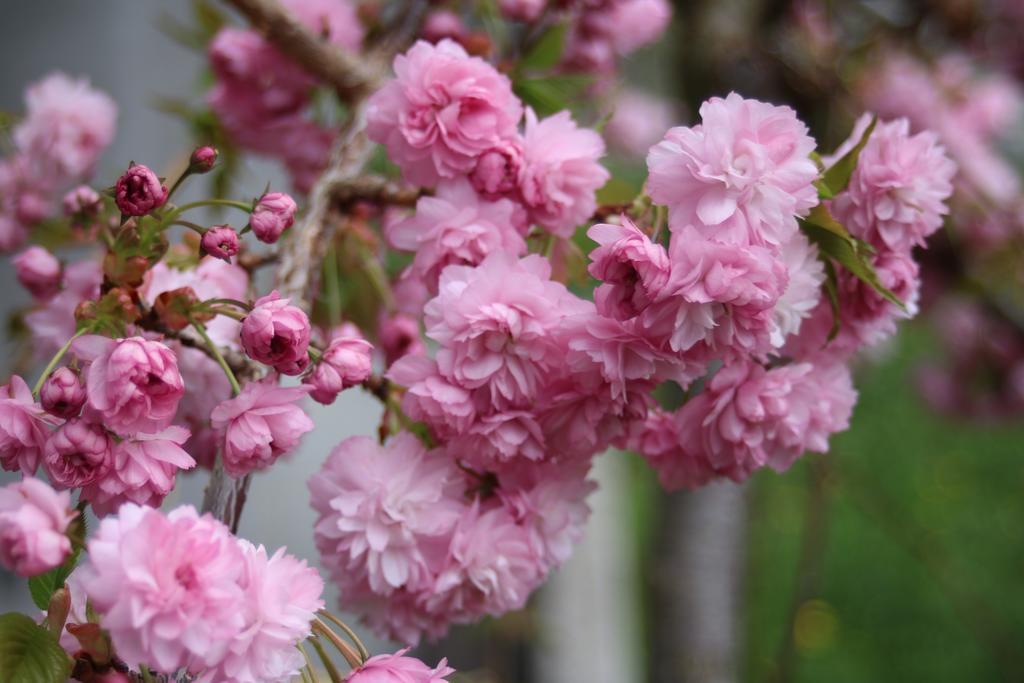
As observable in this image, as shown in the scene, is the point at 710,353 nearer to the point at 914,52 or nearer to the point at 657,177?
the point at 657,177

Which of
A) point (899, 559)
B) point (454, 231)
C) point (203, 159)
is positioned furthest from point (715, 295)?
point (899, 559)

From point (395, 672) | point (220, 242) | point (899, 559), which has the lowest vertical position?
point (899, 559)

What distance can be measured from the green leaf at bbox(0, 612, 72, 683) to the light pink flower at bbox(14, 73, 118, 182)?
1.31 ft

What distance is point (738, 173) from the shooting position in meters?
0.45

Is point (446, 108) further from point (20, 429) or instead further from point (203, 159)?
point (20, 429)

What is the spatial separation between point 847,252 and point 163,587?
13.6 inches

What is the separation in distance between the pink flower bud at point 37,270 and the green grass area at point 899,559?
1.67m

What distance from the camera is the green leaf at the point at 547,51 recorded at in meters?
0.80

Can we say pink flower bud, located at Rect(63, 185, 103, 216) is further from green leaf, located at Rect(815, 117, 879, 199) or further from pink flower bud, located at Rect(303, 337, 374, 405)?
green leaf, located at Rect(815, 117, 879, 199)

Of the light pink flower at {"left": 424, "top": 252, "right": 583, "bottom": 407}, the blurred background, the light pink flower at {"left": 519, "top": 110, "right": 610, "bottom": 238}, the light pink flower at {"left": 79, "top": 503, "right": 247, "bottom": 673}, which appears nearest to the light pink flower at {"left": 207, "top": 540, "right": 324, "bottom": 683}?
the light pink flower at {"left": 79, "top": 503, "right": 247, "bottom": 673}

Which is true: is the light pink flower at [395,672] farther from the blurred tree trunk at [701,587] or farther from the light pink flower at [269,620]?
the blurred tree trunk at [701,587]

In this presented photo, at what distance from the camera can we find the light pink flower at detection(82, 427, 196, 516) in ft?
1.43

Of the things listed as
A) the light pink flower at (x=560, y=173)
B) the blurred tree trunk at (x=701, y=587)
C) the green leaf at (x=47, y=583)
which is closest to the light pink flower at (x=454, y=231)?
the light pink flower at (x=560, y=173)

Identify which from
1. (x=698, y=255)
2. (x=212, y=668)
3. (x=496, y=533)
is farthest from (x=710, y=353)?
(x=212, y=668)
